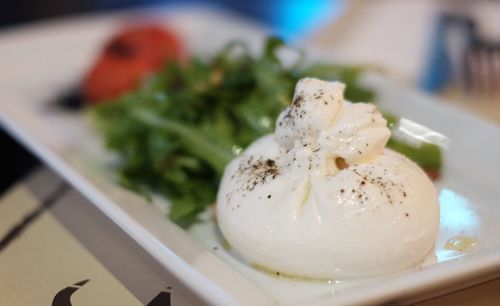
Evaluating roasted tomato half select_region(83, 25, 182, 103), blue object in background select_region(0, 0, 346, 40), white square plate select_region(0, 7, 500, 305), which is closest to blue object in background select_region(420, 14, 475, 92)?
white square plate select_region(0, 7, 500, 305)

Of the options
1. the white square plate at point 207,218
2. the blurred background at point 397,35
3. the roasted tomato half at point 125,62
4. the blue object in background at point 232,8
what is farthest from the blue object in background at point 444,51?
the roasted tomato half at point 125,62

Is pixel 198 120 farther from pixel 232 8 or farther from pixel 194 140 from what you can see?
pixel 232 8

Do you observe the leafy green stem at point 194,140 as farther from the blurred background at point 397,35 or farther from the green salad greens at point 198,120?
the blurred background at point 397,35

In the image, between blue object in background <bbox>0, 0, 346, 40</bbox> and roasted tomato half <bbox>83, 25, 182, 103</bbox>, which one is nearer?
roasted tomato half <bbox>83, 25, 182, 103</bbox>

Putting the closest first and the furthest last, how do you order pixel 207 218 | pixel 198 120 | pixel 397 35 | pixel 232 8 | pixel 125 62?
pixel 207 218 < pixel 198 120 < pixel 125 62 < pixel 397 35 < pixel 232 8

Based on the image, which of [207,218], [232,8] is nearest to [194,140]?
[207,218]

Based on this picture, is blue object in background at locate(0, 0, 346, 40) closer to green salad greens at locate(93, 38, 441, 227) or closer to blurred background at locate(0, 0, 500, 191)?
blurred background at locate(0, 0, 500, 191)
